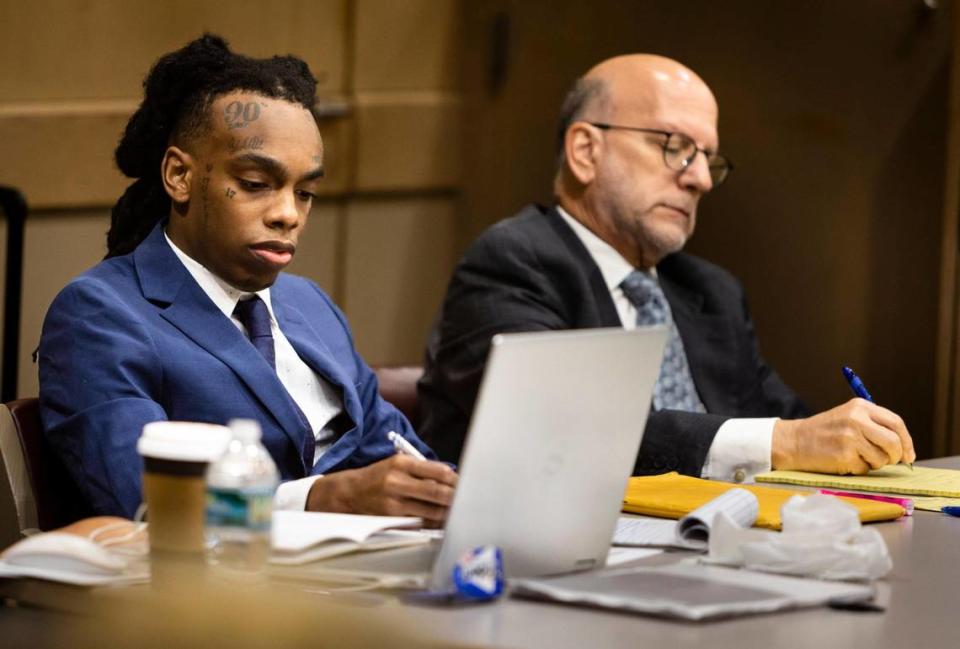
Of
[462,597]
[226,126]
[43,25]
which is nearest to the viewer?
[462,597]

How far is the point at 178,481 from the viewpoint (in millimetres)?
→ 1342

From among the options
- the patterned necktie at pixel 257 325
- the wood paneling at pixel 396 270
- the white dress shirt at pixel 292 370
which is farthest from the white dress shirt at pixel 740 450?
the wood paneling at pixel 396 270

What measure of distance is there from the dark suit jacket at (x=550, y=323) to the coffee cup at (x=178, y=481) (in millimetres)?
1239

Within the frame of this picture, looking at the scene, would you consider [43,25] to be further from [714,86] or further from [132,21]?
[714,86]

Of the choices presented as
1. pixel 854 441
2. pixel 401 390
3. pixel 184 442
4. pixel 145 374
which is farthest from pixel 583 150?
pixel 184 442

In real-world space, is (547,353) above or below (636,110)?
below

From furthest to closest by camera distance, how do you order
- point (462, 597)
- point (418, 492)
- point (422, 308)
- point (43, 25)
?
point (422, 308), point (43, 25), point (418, 492), point (462, 597)

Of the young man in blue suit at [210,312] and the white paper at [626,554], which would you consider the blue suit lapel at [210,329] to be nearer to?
the young man in blue suit at [210,312]

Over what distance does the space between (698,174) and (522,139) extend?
1.59 m

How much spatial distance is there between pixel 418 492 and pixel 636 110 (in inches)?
60.1

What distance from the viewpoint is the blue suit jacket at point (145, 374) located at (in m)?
1.84

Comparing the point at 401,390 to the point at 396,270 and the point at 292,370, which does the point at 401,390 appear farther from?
the point at 396,270

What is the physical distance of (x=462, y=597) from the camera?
4.52 ft

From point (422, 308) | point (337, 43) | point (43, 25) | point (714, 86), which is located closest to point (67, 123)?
point (43, 25)
